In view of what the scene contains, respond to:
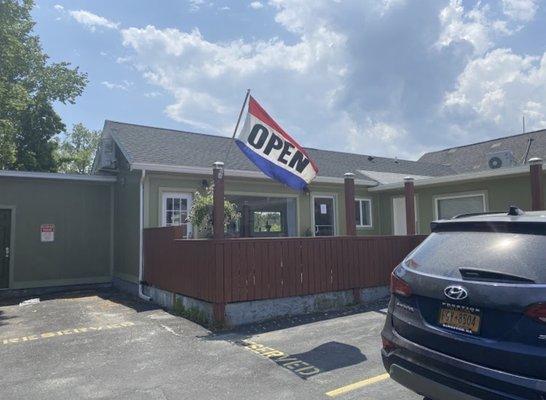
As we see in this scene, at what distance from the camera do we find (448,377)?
118 inches

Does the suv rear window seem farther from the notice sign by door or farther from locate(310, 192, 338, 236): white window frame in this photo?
the notice sign by door

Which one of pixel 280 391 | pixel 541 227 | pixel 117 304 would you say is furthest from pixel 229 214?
pixel 541 227

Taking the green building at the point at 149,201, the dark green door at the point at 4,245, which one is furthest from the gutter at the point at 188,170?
the dark green door at the point at 4,245

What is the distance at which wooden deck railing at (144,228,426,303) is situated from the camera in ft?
24.7

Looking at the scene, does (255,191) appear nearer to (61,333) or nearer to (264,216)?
(264,216)

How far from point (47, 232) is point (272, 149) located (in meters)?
8.29

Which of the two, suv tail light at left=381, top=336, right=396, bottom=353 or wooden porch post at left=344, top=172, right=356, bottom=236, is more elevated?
wooden porch post at left=344, top=172, right=356, bottom=236

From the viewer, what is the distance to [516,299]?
2.72 metres

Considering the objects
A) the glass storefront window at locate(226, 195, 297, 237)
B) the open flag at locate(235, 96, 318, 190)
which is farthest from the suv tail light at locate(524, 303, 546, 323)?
the glass storefront window at locate(226, 195, 297, 237)

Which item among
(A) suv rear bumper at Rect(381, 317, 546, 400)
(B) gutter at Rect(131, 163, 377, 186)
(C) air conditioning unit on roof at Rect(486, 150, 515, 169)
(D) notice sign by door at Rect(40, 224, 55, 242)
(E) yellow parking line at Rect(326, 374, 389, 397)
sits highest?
(C) air conditioning unit on roof at Rect(486, 150, 515, 169)

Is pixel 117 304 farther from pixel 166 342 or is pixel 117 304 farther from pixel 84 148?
pixel 84 148

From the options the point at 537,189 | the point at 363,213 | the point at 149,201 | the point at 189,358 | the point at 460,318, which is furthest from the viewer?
→ the point at 363,213

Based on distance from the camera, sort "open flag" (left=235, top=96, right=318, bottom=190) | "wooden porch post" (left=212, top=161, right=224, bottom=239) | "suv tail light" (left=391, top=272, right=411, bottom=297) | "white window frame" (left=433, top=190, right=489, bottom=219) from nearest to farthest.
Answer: "suv tail light" (left=391, top=272, right=411, bottom=297) < "wooden porch post" (left=212, top=161, right=224, bottom=239) < "open flag" (left=235, top=96, right=318, bottom=190) < "white window frame" (left=433, top=190, right=489, bottom=219)

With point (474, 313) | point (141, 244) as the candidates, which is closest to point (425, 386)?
point (474, 313)
